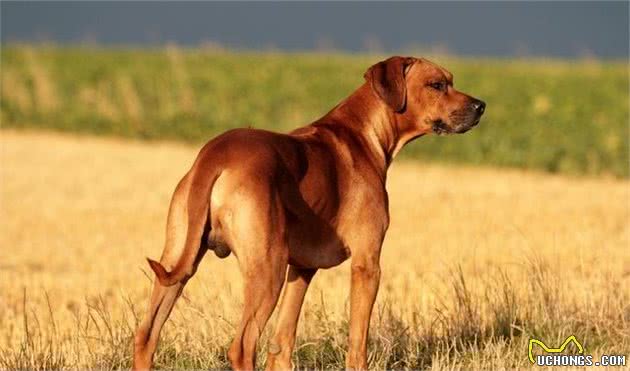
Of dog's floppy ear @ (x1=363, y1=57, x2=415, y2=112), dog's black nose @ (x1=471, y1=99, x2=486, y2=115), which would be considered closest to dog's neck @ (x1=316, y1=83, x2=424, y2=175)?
dog's floppy ear @ (x1=363, y1=57, x2=415, y2=112)

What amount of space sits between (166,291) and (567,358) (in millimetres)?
3225

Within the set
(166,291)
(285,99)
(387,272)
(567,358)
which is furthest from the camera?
(285,99)

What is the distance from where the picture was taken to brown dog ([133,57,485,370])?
7.21 metres

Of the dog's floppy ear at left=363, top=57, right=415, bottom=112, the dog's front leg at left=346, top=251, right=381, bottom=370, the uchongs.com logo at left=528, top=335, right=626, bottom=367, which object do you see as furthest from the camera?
the uchongs.com logo at left=528, top=335, right=626, bottom=367

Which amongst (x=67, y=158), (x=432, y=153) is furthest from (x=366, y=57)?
(x=67, y=158)

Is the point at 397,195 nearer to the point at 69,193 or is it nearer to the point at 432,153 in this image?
the point at 69,193

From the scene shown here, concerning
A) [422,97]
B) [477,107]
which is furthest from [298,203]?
[477,107]

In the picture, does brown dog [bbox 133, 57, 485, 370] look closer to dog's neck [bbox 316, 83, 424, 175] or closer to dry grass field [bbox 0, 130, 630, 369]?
dog's neck [bbox 316, 83, 424, 175]

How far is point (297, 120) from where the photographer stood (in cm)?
3453

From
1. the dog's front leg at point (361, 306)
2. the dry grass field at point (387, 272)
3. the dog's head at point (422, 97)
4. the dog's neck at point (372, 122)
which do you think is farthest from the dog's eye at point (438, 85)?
the dry grass field at point (387, 272)

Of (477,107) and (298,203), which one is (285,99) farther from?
(298,203)

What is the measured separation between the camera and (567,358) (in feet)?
30.1

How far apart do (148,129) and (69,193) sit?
38.9 ft

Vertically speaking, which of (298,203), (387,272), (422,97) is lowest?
(387,272)
